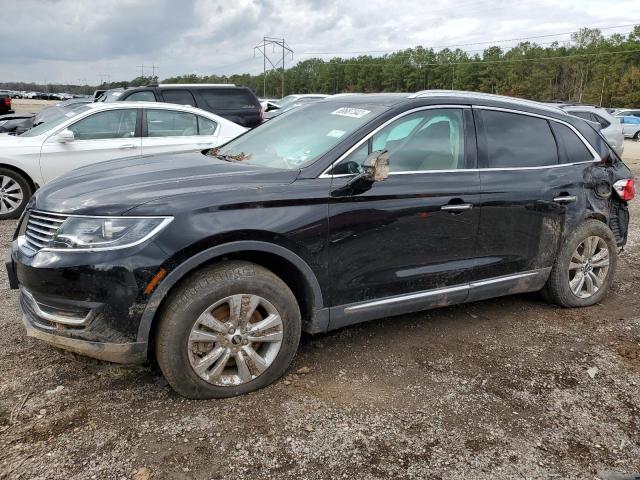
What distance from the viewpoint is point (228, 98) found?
444 inches

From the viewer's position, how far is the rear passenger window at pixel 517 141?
157 inches

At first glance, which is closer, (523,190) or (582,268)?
(523,190)

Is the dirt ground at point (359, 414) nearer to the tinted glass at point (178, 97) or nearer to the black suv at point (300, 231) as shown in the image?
the black suv at point (300, 231)

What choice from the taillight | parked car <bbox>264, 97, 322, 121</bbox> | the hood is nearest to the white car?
parked car <bbox>264, 97, 322, 121</bbox>

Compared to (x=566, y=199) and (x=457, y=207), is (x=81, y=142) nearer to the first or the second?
(x=457, y=207)

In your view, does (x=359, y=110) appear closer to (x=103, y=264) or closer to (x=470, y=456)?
(x=103, y=264)

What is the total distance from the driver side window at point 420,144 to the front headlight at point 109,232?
3.78ft

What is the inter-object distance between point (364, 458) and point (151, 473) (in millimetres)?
1009

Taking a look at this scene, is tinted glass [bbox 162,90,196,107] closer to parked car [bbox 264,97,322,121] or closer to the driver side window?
parked car [bbox 264,97,322,121]

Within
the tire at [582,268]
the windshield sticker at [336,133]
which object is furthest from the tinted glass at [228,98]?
the tire at [582,268]

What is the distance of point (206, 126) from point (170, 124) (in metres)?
0.57

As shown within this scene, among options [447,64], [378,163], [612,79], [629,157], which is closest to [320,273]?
[378,163]

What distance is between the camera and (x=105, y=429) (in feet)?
9.13

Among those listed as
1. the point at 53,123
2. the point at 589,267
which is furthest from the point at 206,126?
the point at 589,267
